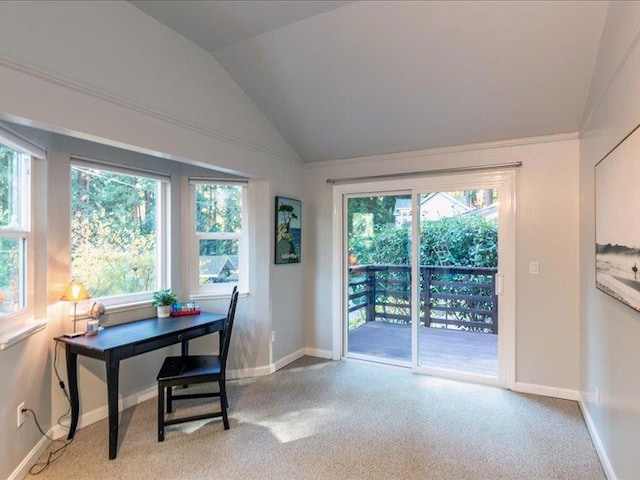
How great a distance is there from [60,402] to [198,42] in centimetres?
286

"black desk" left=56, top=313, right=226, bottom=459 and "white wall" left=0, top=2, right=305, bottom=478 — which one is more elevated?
"white wall" left=0, top=2, right=305, bottom=478

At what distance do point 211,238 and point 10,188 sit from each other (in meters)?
1.63

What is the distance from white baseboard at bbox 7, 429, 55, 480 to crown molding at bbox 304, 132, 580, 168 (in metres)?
3.39

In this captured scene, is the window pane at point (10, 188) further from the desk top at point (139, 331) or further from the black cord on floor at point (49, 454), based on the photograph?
the black cord on floor at point (49, 454)

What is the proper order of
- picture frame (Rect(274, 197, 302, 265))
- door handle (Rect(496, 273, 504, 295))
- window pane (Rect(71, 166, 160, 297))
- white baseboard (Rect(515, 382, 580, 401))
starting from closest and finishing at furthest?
1. window pane (Rect(71, 166, 160, 297))
2. white baseboard (Rect(515, 382, 580, 401))
3. door handle (Rect(496, 273, 504, 295))
4. picture frame (Rect(274, 197, 302, 265))

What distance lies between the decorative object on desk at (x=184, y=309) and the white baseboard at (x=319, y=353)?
156 cm

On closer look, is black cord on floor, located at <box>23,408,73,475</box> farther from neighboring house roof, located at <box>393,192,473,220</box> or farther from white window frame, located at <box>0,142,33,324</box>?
neighboring house roof, located at <box>393,192,473,220</box>

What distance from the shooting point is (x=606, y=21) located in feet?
6.98

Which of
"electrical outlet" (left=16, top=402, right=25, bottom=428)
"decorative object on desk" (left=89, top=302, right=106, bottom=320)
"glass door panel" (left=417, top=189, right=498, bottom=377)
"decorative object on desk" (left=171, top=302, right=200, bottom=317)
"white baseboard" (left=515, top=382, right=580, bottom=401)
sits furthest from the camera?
"glass door panel" (left=417, top=189, right=498, bottom=377)

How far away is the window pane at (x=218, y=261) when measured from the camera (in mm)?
3602

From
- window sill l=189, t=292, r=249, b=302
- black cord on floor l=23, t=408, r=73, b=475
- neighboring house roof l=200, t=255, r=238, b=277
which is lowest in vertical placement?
black cord on floor l=23, t=408, r=73, b=475

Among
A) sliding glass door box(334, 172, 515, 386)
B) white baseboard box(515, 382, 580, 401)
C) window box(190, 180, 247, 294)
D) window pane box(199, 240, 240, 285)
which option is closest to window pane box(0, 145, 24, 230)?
window box(190, 180, 247, 294)

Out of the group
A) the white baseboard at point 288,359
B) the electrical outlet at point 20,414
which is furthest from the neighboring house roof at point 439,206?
the electrical outlet at point 20,414

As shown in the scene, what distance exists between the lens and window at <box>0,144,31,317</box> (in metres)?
2.14
